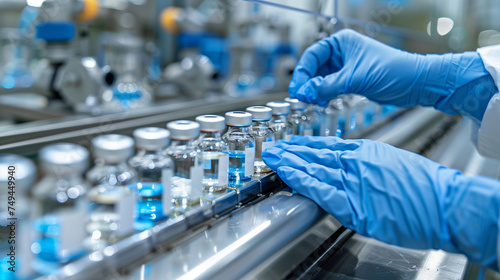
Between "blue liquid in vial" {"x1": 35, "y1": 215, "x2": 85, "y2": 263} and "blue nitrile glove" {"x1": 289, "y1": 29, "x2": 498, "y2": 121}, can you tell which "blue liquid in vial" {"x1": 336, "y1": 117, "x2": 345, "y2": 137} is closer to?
"blue nitrile glove" {"x1": 289, "y1": 29, "x2": 498, "y2": 121}

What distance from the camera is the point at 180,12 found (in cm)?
284

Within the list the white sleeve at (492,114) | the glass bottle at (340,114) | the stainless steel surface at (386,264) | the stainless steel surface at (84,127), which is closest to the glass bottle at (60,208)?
the stainless steel surface at (386,264)

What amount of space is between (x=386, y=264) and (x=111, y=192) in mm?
736

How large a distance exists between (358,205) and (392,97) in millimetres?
658

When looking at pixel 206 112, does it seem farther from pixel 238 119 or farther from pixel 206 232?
pixel 206 232

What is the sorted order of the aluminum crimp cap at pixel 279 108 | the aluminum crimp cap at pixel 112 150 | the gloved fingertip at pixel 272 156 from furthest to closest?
the aluminum crimp cap at pixel 279 108 → the gloved fingertip at pixel 272 156 → the aluminum crimp cap at pixel 112 150

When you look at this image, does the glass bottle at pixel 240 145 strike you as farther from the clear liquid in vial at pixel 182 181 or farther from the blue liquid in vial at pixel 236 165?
the clear liquid in vial at pixel 182 181

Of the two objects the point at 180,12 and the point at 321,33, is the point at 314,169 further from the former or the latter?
the point at 180,12

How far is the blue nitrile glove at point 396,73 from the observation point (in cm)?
125

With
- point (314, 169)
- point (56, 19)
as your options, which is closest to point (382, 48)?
point (314, 169)

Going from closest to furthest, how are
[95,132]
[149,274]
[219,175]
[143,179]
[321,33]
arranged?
1. [149,274]
2. [143,179]
3. [219,175]
4. [95,132]
5. [321,33]

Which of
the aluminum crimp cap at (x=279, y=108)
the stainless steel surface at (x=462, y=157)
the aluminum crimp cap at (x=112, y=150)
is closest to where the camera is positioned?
the aluminum crimp cap at (x=112, y=150)

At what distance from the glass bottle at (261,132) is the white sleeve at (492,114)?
0.73 meters

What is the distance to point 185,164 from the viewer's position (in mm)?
862
